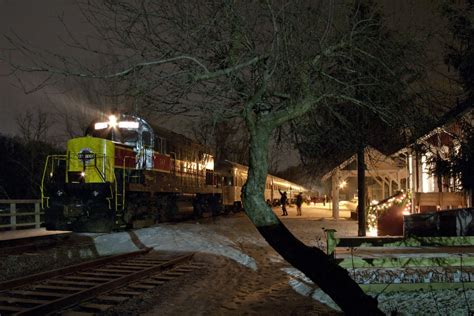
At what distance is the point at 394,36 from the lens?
8109 mm

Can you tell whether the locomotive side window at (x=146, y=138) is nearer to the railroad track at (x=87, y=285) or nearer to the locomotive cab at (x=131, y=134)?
the locomotive cab at (x=131, y=134)

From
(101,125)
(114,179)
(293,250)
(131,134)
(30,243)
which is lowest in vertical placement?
(30,243)

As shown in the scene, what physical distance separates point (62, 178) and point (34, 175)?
22.0 m

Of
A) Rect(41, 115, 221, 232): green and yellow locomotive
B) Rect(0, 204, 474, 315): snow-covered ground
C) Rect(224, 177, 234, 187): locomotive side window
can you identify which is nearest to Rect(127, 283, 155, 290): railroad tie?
Rect(0, 204, 474, 315): snow-covered ground

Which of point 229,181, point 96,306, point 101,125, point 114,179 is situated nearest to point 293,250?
point 96,306

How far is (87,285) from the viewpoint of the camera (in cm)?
948

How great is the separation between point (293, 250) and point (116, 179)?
13.8 metres

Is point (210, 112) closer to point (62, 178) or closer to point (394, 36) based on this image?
point (394, 36)

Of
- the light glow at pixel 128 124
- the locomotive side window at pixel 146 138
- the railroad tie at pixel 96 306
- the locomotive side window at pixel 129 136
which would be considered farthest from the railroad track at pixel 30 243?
the railroad tie at pixel 96 306

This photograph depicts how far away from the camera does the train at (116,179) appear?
1795 centimetres

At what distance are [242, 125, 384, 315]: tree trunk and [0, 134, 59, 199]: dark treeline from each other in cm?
3495

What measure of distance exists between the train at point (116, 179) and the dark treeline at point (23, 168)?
19.3 m

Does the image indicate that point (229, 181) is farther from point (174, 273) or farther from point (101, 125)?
point (174, 273)

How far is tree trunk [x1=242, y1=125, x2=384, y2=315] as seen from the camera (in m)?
5.42
